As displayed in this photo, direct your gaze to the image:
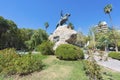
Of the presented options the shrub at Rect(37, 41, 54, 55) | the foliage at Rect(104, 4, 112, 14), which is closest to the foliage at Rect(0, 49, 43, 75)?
the shrub at Rect(37, 41, 54, 55)

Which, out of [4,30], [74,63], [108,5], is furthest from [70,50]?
[108,5]

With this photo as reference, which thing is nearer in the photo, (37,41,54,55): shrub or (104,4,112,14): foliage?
(37,41,54,55): shrub

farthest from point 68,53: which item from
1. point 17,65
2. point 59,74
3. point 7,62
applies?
point 7,62

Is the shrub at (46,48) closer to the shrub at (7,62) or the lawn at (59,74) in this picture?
the shrub at (7,62)

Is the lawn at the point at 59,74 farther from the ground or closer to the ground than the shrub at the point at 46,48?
closer to the ground

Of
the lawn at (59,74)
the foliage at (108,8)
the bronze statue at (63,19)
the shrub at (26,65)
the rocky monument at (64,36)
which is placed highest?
the foliage at (108,8)

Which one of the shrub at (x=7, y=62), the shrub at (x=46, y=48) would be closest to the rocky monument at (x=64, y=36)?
the shrub at (x=46, y=48)

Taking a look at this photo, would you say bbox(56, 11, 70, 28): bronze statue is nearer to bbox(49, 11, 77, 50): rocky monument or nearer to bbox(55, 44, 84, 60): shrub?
bbox(49, 11, 77, 50): rocky monument

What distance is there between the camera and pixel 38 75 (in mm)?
10234

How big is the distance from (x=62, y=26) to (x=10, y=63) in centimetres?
983

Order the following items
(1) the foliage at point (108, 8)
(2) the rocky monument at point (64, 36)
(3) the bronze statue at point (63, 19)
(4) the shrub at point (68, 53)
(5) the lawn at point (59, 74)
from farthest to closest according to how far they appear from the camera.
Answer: (1) the foliage at point (108, 8) < (3) the bronze statue at point (63, 19) < (2) the rocky monument at point (64, 36) < (4) the shrub at point (68, 53) < (5) the lawn at point (59, 74)

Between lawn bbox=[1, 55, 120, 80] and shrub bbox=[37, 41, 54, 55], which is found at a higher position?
shrub bbox=[37, 41, 54, 55]

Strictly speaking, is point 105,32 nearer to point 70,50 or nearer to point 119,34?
point 119,34

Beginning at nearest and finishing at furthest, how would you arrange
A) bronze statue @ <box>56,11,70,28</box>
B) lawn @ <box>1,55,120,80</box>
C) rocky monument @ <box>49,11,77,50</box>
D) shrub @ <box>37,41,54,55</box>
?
lawn @ <box>1,55,120,80</box>
shrub @ <box>37,41,54,55</box>
rocky monument @ <box>49,11,77,50</box>
bronze statue @ <box>56,11,70,28</box>
